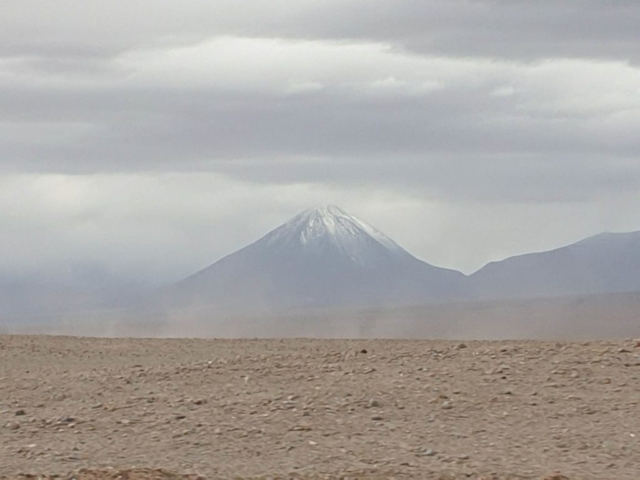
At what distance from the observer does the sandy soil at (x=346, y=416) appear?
36.6 feet

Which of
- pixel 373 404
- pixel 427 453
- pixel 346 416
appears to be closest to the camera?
pixel 427 453

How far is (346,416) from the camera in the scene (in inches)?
500

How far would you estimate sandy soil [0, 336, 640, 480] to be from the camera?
36.6ft

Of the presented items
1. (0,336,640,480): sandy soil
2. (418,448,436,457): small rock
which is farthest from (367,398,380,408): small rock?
(418,448,436,457): small rock

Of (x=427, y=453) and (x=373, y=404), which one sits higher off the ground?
(x=373, y=404)

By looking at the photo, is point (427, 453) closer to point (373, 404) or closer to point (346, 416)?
point (346, 416)

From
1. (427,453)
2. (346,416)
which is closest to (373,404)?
(346,416)

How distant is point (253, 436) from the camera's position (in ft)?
39.5

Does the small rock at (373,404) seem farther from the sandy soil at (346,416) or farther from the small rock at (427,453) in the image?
the small rock at (427,453)

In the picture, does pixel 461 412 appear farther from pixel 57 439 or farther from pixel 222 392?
pixel 57 439

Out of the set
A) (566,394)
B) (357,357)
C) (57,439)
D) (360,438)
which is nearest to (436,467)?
(360,438)

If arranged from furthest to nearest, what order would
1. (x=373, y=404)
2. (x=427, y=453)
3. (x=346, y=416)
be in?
(x=373, y=404) < (x=346, y=416) < (x=427, y=453)

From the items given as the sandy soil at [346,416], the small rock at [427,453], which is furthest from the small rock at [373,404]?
the small rock at [427,453]

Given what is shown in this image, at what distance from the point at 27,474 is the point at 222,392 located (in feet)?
11.4
